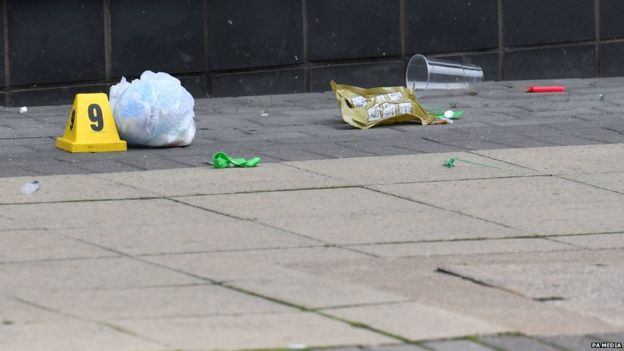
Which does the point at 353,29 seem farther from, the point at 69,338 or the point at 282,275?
the point at 69,338

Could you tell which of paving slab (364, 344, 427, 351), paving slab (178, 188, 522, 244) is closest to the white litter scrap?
paving slab (178, 188, 522, 244)

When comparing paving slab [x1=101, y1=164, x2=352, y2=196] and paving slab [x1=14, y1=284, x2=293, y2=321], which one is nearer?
paving slab [x1=14, y1=284, x2=293, y2=321]

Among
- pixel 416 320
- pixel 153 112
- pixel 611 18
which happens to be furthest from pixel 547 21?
pixel 416 320

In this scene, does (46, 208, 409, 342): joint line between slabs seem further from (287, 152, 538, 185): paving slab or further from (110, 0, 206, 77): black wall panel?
(110, 0, 206, 77): black wall panel

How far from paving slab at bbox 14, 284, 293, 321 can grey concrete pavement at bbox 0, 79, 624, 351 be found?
0.02 metres

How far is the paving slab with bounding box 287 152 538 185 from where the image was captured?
9119 mm

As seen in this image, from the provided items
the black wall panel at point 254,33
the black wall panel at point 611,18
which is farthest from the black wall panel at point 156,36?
the black wall panel at point 611,18

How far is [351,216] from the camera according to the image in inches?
313

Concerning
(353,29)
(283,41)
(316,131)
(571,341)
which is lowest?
(571,341)

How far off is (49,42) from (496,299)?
25.2ft

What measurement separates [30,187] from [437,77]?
20.6ft

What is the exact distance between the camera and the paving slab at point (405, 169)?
29.9 ft

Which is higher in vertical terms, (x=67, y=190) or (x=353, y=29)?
(x=353, y=29)

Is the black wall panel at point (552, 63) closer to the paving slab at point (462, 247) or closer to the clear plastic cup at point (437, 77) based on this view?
the clear plastic cup at point (437, 77)
